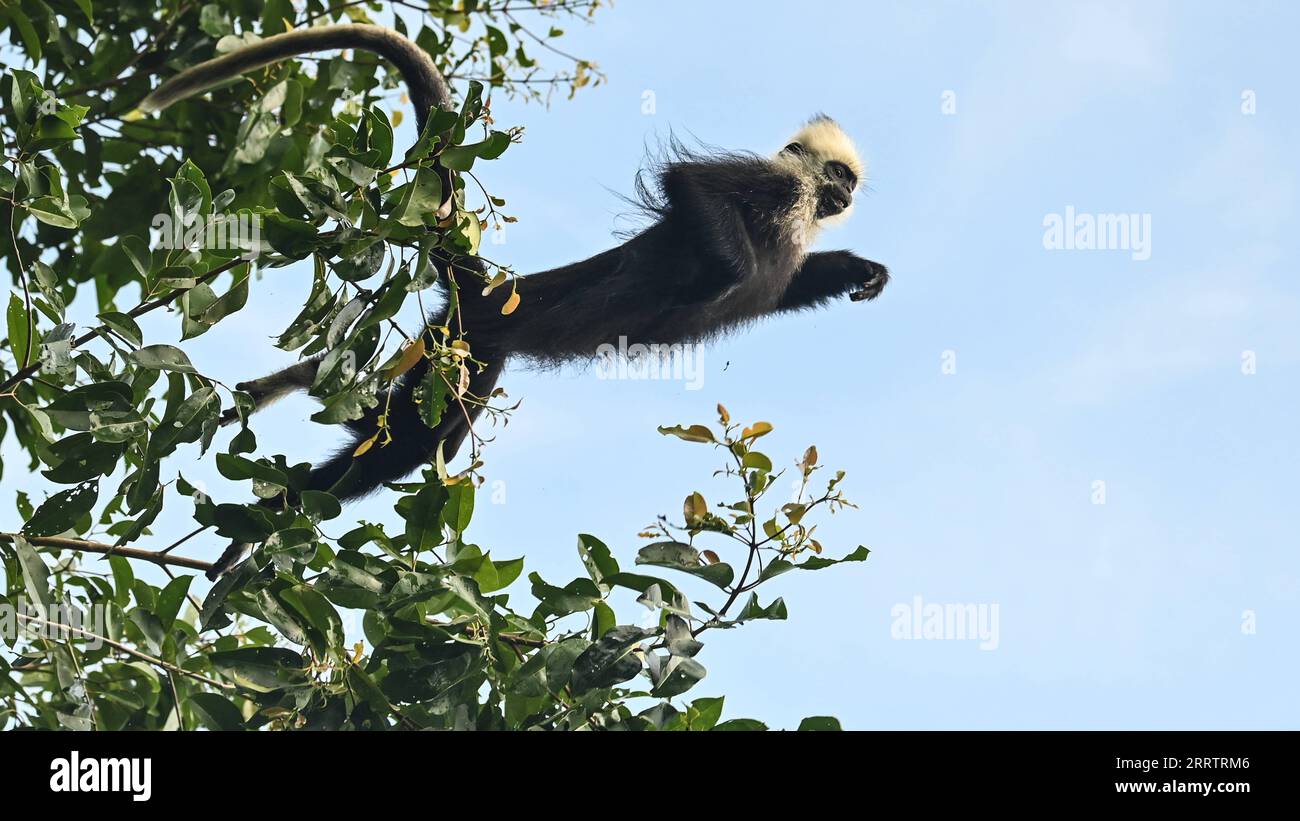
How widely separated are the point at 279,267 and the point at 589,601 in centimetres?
108

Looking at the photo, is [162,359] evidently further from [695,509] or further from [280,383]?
[280,383]

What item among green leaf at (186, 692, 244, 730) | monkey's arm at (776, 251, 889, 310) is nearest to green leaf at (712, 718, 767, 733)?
green leaf at (186, 692, 244, 730)

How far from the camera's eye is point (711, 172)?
4.39m

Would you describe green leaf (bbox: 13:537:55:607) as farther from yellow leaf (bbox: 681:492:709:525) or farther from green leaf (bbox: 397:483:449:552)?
yellow leaf (bbox: 681:492:709:525)

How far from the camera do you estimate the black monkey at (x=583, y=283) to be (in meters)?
4.05

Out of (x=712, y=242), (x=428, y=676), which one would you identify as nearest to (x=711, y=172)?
(x=712, y=242)

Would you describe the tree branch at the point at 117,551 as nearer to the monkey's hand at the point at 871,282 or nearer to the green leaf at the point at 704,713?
the green leaf at the point at 704,713

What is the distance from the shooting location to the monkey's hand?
5.09 m

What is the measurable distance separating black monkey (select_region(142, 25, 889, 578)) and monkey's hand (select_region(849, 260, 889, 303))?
639mm

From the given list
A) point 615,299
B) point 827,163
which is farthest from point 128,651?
point 827,163
